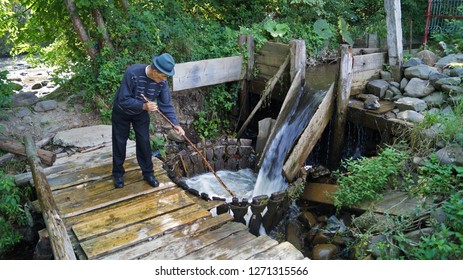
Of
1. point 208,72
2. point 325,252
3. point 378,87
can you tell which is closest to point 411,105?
point 378,87

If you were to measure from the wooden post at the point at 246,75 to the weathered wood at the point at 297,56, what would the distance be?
1147mm

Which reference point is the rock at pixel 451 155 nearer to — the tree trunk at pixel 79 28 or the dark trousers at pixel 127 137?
the dark trousers at pixel 127 137

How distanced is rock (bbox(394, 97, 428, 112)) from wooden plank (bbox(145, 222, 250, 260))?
3.70 m

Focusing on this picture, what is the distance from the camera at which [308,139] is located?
6309mm

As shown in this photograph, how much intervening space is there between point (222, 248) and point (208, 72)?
14.8 ft

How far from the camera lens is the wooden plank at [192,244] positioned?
393 centimetres

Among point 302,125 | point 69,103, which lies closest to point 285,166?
point 302,125

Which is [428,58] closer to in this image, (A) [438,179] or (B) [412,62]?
(B) [412,62]

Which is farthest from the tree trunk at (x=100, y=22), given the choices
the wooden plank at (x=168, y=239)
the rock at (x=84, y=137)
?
the wooden plank at (x=168, y=239)

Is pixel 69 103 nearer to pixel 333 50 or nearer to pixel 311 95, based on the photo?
pixel 311 95

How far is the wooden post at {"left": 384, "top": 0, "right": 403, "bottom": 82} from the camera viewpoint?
23.8 ft

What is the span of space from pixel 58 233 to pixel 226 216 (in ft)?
5.91

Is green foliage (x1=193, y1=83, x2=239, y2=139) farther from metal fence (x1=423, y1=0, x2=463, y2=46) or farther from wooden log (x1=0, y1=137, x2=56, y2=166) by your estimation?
metal fence (x1=423, y1=0, x2=463, y2=46)

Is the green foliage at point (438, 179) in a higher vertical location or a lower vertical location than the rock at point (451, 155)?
lower
